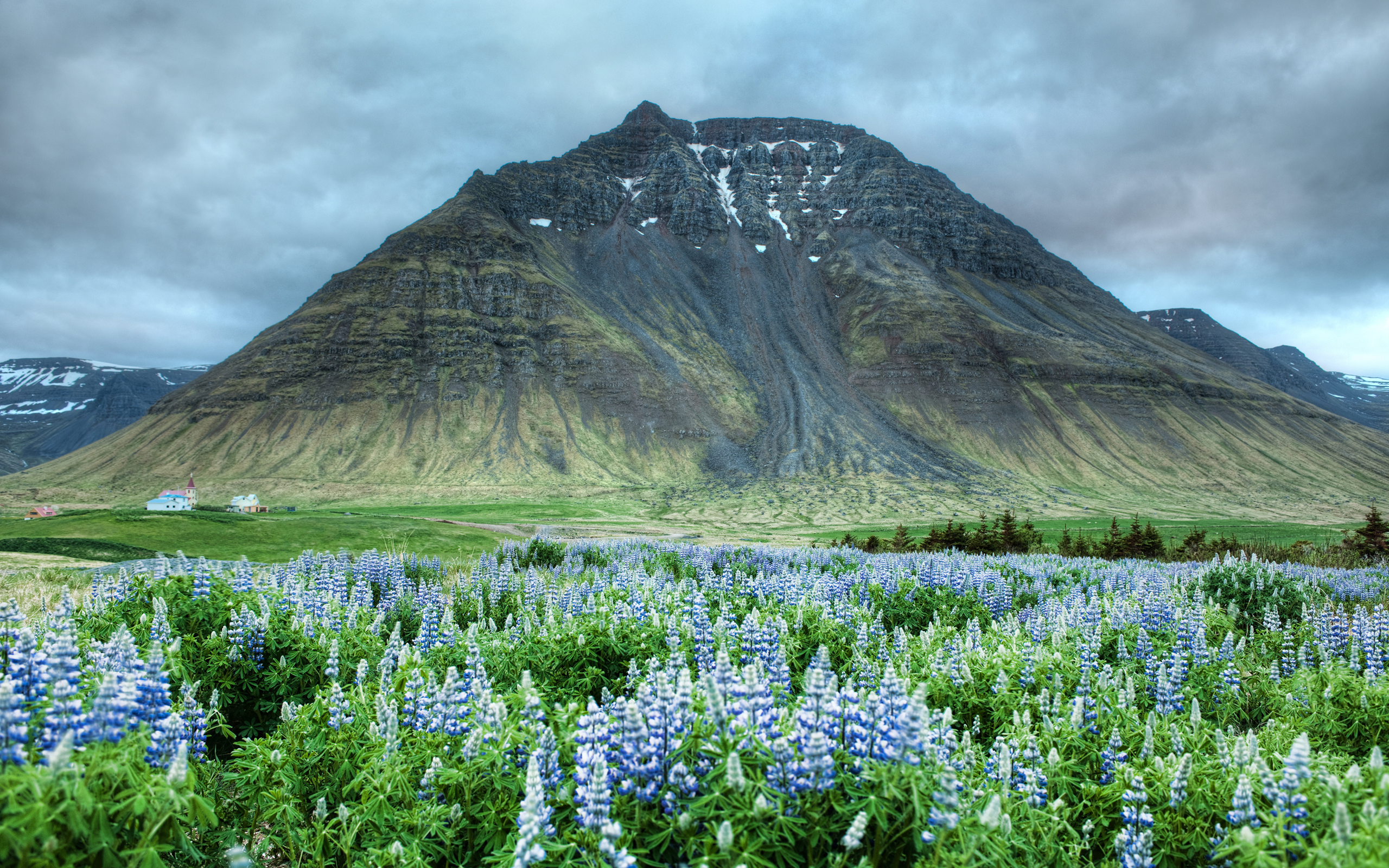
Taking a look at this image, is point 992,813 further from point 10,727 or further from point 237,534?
point 237,534

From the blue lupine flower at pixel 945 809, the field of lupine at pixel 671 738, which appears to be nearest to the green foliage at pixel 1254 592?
the field of lupine at pixel 671 738

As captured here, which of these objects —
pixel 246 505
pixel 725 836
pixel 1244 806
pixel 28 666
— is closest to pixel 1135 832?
pixel 1244 806

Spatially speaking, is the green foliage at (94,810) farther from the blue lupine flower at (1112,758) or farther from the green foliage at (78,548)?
the green foliage at (78,548)

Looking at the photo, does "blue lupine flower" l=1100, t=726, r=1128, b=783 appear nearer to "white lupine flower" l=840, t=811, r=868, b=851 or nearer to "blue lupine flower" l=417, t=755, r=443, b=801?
"white lupine flower" l=840, t=811, r=868, b=851

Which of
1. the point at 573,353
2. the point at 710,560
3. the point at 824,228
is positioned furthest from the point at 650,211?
the point at 710,560

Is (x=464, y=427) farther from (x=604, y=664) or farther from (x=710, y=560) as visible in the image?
(x=604, y=664)

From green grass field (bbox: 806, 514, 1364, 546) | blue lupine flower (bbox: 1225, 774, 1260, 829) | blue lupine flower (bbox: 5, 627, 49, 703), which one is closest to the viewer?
blue lupine flower (bbox: 1225, 774, 1260, 829)

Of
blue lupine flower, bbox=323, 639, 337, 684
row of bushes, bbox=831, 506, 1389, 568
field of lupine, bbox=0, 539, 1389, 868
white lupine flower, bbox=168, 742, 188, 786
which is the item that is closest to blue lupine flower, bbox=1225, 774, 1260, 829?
field of lupine, bbox=0, 539, 1389, 868
